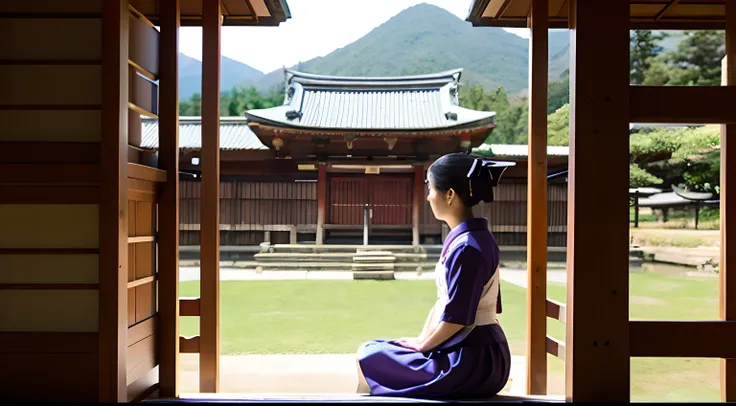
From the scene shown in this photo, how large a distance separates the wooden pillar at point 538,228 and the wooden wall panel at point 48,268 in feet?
7.11

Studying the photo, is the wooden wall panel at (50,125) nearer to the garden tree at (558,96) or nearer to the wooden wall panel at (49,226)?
the wooden wall panel at (49,226)

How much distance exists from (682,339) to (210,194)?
215cm

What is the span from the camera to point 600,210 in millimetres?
1637

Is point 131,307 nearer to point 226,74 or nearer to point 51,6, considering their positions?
point 51,6

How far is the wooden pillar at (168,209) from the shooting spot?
2.42 m

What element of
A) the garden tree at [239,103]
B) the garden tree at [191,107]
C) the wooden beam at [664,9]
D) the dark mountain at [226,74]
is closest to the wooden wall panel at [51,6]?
the wooden beam at [664,9]

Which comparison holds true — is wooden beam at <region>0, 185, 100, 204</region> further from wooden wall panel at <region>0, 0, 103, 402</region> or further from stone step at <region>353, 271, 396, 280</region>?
stone step at <region>353, 271, 396, 280</region>

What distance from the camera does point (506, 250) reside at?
600 inches

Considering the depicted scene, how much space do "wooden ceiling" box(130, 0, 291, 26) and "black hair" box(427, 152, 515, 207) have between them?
1.49m

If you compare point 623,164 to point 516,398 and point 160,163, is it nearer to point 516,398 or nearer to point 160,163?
point 516,398

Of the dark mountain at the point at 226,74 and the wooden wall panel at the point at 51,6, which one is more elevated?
the dark mountain at the point at 226,74

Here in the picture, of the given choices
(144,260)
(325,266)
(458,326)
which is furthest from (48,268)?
(325,266)

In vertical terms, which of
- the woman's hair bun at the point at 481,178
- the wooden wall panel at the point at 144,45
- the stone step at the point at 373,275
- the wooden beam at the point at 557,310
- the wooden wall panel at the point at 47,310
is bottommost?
the stone step at the point at 373,275

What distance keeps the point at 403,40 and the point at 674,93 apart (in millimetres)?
85386
